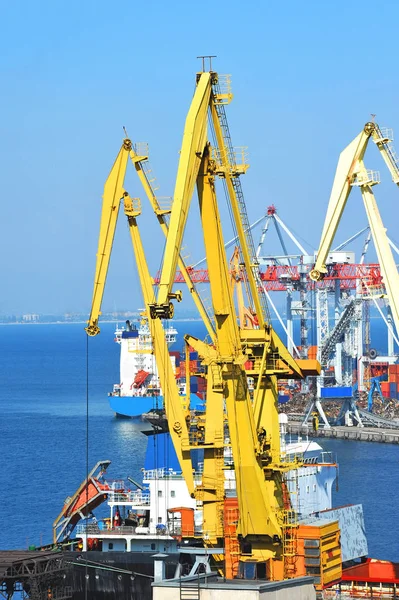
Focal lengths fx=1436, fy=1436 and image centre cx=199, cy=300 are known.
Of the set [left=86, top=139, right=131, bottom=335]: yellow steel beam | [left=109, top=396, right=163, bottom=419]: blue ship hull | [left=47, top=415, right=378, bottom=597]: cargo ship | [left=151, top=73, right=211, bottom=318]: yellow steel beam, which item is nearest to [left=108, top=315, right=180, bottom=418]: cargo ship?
[left=109, top=396, right=163, bottom=419]: blue ship hull

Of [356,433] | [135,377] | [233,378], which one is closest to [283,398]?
[135,377]

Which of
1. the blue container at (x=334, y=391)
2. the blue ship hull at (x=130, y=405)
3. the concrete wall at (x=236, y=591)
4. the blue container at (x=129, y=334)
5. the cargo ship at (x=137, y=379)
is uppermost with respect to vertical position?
the blue container at (x=129, y=334)

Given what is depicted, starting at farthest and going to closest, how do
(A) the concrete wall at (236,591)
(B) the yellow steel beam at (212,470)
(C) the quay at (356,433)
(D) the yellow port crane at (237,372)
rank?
(C) the quay at (356,433) → (B) the yellow steel beam at (212,470) → (D) the yellow port crane at (237,372) → (A) the concrete wall at (236,591)

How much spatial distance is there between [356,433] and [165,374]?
49.7 metres

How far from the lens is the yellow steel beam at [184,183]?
97.5ft

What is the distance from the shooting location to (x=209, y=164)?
3484 cm

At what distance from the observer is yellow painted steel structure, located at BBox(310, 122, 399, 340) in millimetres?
40406

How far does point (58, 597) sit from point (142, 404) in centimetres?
7185

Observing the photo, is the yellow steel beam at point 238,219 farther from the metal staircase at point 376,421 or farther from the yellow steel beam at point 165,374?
the metal staircase at point 376,421

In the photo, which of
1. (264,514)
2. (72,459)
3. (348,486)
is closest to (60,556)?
(264,514)

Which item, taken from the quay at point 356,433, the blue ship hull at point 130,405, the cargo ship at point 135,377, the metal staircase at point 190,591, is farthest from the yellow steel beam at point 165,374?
the blue ship hull at point 130,405

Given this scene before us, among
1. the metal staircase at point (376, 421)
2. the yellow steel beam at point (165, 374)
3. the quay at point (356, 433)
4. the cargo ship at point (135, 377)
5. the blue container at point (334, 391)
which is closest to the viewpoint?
the yellow steel beam at point (165, 374)

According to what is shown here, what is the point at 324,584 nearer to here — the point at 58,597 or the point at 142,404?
the point at 58,597

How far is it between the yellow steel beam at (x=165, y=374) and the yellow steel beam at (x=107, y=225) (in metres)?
1.55
